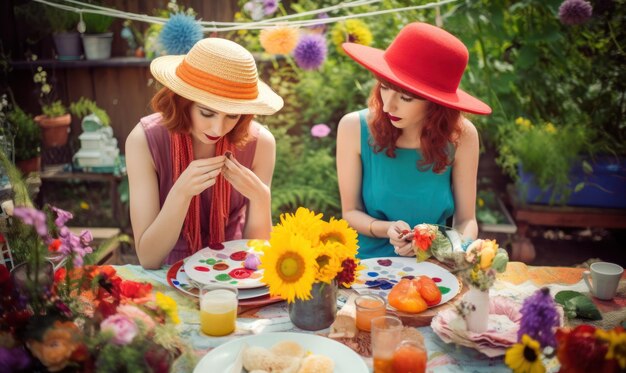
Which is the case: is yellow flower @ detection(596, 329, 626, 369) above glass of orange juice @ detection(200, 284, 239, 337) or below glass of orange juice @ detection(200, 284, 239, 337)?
above

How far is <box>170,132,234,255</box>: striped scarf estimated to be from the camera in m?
2.17

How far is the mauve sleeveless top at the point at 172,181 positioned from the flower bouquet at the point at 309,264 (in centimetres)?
85

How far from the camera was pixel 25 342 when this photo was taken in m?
1.15

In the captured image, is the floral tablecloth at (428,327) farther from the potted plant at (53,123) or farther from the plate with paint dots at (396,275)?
the potted plant at (53,123)

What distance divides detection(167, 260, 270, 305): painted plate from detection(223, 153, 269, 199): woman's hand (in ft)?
1.21

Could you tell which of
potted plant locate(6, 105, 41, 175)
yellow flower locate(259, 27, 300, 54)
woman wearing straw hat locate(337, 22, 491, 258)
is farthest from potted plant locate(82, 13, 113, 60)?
woman wearing straw hat locate(337, 22, 491, 258)

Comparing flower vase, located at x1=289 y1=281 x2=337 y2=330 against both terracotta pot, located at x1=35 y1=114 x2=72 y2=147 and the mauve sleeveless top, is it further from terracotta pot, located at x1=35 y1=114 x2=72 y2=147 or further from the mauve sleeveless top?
terracotta pot, located at x1=35 y1=114 x2=72 y2=147

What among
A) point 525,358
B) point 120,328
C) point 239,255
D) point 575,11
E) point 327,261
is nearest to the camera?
point 120,328

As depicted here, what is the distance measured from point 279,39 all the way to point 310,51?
0.21 meters

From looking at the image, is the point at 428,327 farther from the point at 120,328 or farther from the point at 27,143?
the point at 27,143

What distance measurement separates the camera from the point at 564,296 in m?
1.67

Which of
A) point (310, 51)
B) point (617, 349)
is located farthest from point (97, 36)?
point (617, 349)

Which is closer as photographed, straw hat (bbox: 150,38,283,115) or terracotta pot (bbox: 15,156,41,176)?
straw hat (bbox: 150,38,283,115)

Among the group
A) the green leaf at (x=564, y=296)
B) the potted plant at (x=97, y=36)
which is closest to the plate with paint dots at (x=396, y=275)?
the green leaf at (x=564, y=296)
